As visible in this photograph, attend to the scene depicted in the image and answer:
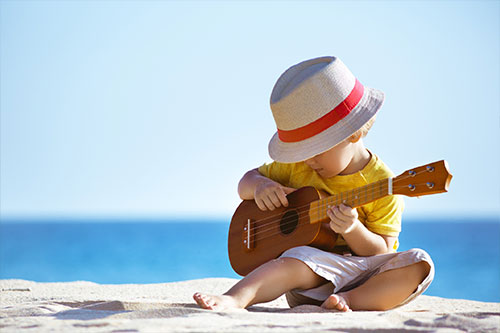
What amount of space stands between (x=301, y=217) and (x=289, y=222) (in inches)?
5.2

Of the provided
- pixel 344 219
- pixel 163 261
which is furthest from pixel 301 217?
pixel 163 261

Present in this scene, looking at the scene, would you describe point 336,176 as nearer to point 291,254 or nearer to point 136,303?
point 291,254

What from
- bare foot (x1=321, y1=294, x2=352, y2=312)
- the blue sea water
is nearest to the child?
bare foot (x1=321, y1=294, x2=352, y2=312)

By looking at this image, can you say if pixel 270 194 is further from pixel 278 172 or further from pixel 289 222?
pixel 278 172

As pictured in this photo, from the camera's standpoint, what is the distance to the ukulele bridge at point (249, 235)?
10.7 feet

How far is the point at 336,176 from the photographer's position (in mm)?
3023

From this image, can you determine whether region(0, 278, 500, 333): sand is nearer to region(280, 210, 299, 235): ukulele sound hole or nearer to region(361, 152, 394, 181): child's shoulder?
region(280, 210, 299, 235): ukulele sound hole

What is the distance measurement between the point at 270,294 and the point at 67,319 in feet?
2.94

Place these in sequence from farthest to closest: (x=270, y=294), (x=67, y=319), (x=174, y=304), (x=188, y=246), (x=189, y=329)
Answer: (x=188, y=246) → (x=174, y=304) → (x=270, y=294) → (x=67, y=319) → (x=189, y=329)

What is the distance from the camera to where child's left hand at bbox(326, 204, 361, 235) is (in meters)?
2.66

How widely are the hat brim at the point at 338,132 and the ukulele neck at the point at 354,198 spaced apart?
0.23 metres

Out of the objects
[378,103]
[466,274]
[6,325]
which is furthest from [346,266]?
[466,274]

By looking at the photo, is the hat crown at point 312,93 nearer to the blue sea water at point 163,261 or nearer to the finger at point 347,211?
the finger at point 347,211

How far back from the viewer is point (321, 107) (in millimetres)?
2844
